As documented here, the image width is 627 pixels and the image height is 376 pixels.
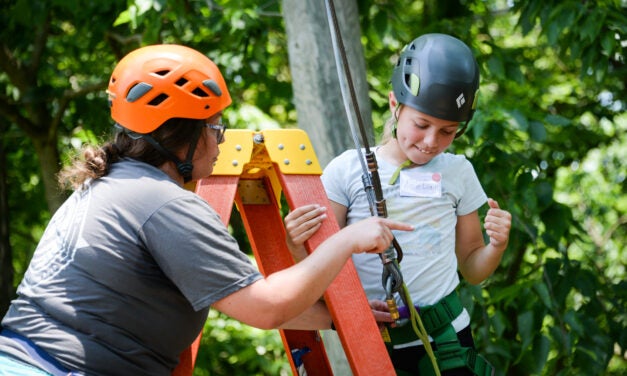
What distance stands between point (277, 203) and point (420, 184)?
1.71 ft

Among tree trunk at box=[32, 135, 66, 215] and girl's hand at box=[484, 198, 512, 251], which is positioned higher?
girl's hand at box=[484, 198, 512, 251]

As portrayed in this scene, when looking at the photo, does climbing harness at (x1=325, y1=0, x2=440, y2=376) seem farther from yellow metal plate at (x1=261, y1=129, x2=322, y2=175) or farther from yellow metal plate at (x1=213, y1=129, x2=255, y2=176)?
yellow metal plate at (x1=213, y1=129, x2=255, y2=176)

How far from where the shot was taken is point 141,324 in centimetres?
212

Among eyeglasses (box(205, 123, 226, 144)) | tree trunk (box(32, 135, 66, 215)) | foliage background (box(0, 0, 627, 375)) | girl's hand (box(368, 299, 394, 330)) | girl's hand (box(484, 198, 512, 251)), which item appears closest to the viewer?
eyeglasses (box(205, 123, 226, 144))

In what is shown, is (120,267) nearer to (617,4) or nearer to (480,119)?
(480,119)

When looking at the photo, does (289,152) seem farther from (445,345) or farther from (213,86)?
(445,345)

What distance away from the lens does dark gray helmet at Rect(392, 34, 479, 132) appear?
2736 mm

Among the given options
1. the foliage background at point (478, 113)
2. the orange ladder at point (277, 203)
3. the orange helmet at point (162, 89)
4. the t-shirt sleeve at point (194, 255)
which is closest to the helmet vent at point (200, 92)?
the orange helmet at point (162, 89)

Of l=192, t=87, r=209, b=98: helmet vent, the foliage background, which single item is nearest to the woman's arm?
l=192, t=87, r=209, b=98: helmet vent

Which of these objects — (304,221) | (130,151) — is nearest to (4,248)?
(130,151)

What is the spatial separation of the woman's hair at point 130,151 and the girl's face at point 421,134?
32.8 inches

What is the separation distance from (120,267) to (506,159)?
2.83 m

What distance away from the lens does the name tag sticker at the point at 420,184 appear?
283cm

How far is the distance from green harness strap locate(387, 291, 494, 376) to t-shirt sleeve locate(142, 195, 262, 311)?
2.80ft
